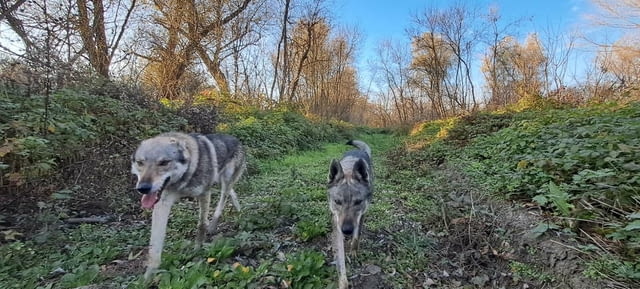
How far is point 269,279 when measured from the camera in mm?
2740

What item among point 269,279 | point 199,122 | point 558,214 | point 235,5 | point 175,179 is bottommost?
point 269,279

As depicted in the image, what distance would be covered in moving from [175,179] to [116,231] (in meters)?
1.60

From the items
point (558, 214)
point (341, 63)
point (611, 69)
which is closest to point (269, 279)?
point (558, 214)

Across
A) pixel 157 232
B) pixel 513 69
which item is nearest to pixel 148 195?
pixel 157 232

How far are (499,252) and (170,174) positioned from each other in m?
3.28

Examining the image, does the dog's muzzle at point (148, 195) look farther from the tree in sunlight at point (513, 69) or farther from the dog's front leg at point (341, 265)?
the tree in sunlight at point (513, 69)

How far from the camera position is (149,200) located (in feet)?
9.09

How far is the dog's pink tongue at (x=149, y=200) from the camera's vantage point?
2736 mm

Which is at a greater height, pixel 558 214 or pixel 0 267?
pixel 558 214

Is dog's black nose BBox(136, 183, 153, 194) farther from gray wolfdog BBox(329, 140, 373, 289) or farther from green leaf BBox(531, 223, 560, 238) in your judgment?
green leaf BBox(531, 223, 560, 238)

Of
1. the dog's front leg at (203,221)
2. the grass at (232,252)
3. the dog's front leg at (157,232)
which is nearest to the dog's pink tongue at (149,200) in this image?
the dog's front leg at (157,232)

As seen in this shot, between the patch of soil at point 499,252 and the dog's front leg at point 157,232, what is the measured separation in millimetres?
2396

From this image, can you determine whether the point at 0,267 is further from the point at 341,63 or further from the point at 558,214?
the point at 341,63

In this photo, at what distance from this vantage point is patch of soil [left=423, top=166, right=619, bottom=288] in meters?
2.80
